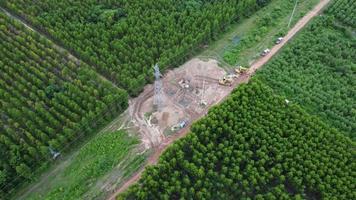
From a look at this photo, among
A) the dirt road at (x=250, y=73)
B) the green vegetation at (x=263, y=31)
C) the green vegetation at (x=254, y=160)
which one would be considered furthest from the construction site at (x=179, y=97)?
the green vegetation at (x=254, y=160)

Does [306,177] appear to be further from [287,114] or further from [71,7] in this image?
[71,7]

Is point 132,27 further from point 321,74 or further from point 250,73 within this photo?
point 321,74

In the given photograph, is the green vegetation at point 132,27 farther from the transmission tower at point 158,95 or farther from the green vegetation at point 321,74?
the green vegetation at point 321,74

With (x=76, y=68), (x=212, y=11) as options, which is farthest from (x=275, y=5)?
Result: (x=76, y=68)

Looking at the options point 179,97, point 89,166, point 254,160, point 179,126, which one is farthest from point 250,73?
point 89,166

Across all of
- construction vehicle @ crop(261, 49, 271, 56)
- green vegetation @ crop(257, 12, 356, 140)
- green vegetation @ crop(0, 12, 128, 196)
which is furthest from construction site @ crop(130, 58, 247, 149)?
green vegetation @ crop(257, 12, 356, 140)

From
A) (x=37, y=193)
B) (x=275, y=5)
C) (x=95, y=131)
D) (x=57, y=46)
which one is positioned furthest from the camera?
(x=275, y=5)
